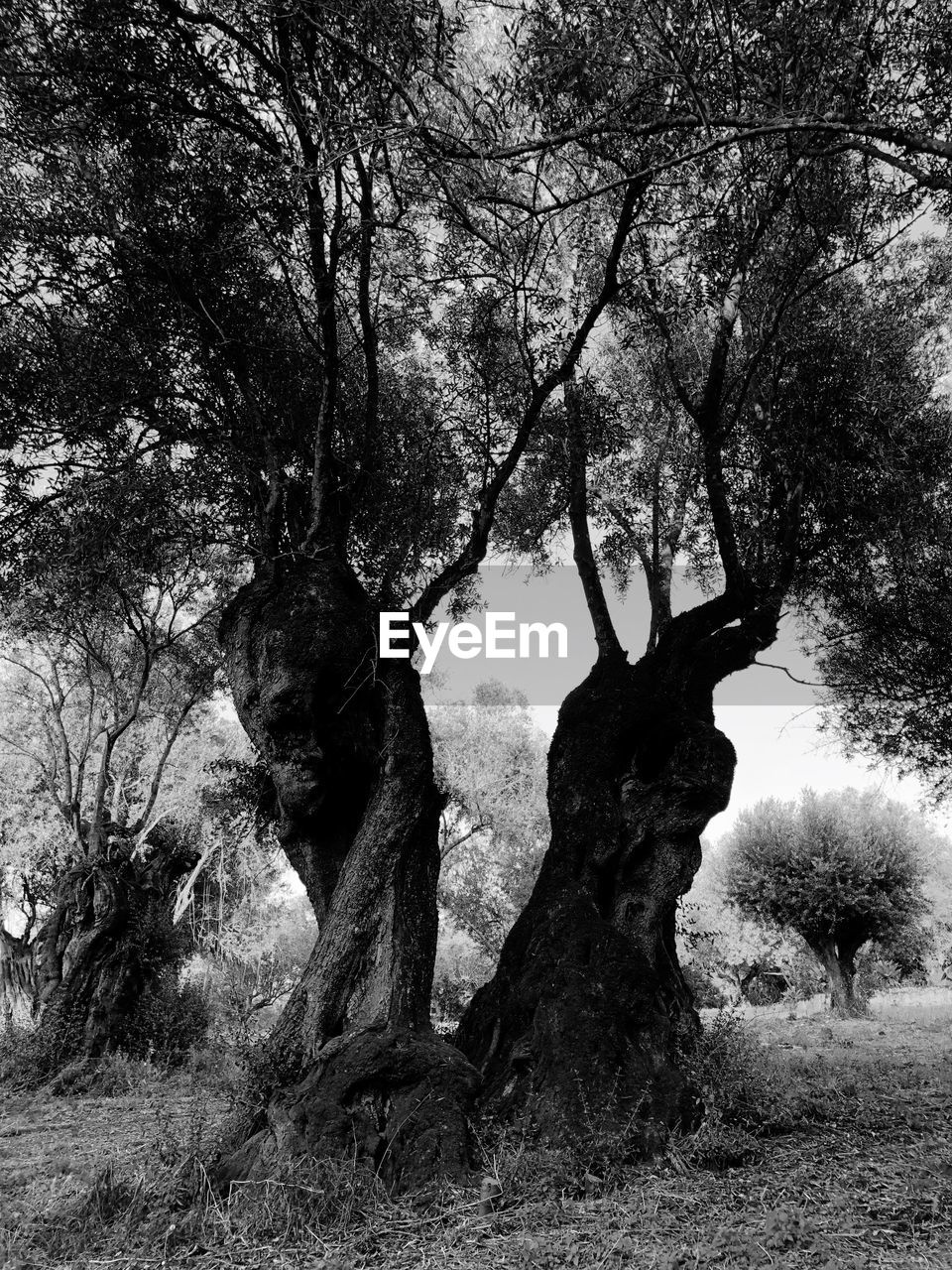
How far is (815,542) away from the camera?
10578 mm

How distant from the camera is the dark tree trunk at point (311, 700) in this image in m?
7.38

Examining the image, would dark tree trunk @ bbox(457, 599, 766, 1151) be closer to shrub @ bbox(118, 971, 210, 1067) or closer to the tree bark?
the tree bark

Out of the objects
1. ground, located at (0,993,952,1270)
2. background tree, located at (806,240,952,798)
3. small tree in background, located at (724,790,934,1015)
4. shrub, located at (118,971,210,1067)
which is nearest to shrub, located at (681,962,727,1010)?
small tree in background, located at (724,790,934,1015)

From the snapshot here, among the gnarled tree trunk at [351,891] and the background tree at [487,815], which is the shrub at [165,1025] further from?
the background tree at [487,815]

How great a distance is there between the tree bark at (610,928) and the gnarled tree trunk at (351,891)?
0.88 meters

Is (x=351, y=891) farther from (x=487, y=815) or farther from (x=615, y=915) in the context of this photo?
(x=487, y=815)

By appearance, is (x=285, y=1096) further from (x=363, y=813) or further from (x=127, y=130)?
(x=127, y=130)

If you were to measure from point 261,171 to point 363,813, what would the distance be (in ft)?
19.9

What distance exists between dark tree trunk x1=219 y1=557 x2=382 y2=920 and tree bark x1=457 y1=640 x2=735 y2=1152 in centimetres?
205

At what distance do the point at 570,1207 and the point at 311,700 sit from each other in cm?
427

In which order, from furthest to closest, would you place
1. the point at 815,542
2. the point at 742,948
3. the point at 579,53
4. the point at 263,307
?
the point at 742,948
the point at 815,542
the point at 263,307
the point at 579,53

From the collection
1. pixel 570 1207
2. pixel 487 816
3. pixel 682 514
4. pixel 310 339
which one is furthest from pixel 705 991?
pixel 310 339

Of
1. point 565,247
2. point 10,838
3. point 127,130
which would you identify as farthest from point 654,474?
Answer: point 10,838

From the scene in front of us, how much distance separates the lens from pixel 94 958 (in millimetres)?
13156
